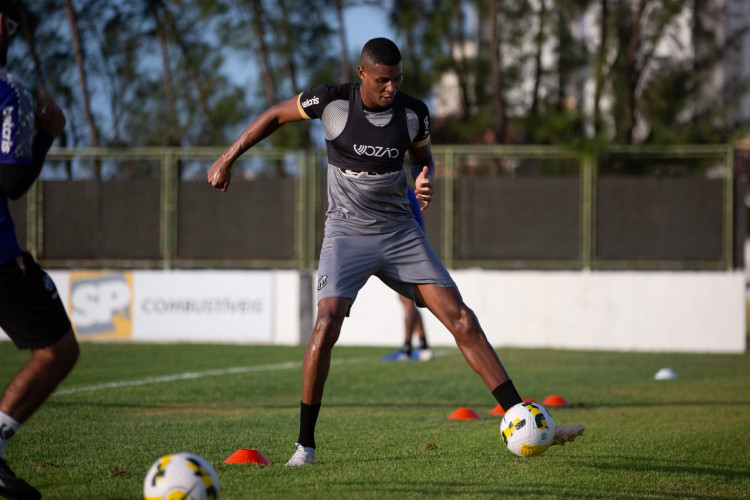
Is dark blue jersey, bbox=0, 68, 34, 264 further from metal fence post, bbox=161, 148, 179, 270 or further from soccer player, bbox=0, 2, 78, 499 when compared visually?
metal fence post, bbox=161, 148, 179, 270

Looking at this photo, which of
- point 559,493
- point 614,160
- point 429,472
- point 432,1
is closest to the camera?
point 559,493

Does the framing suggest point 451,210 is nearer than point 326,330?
No

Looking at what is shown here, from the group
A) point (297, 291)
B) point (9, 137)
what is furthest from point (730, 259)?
point (9, 137)

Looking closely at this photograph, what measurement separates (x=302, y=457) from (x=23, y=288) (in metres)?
1.92

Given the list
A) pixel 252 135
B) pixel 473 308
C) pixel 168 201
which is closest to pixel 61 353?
pixel 252 135

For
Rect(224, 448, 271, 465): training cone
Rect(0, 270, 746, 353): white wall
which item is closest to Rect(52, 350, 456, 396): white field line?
Rect(0, 270, 746, 353): white wall

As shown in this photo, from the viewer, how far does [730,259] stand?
15500mm

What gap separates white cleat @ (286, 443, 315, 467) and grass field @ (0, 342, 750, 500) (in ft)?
0.23

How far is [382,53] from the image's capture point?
539 cm

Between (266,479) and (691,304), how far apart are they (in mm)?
11691

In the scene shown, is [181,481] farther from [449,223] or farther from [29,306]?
[449,223]

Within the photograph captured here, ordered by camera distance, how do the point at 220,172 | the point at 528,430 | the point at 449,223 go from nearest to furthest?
the point at 528,430, the point at 220,172, the point at 449,223

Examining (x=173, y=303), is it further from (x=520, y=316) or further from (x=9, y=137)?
(x=9, y=137)

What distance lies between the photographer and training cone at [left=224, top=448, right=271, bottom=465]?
5.43 meters
